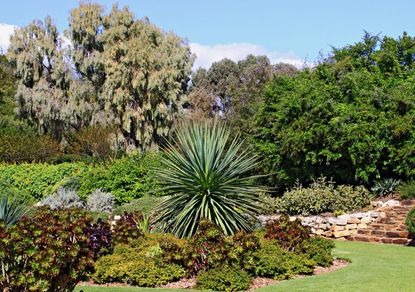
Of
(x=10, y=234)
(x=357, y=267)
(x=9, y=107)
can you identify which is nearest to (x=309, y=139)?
(x=357, y=267)

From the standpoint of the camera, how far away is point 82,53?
36594 millimetres

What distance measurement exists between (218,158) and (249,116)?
37.7ft

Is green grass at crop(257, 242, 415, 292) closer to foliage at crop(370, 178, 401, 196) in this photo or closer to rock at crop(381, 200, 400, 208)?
rock at crop(381, 200, 400, 208)

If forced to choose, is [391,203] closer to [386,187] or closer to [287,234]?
[386,187]

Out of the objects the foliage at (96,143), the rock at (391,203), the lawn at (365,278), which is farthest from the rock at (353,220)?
the foliage at (96,143)

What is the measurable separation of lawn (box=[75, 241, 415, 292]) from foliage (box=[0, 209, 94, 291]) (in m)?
1.96

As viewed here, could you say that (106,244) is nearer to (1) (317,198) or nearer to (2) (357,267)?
(2) (357,267)

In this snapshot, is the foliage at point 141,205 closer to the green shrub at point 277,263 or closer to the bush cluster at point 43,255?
the green shrub at point 277,263

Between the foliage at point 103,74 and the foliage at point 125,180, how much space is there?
1220cm

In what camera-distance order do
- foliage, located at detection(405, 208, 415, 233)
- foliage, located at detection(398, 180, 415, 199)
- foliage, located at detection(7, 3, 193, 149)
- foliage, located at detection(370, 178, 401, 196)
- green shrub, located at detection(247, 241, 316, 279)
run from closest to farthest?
1. green shrub, located at detection(247, 241, 316, 279)
2. foliage, located at detection(405, 208, 415, 233)
3. foliage, located at detection(398, 180, 415, 199)
4. foliage, located at detection(370, 178, 401, 196)
5. foliage, located at detection(7, 3, 193, 149)

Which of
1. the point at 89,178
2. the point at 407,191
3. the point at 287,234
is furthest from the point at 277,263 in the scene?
the point at 89,178

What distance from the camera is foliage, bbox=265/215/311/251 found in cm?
1089

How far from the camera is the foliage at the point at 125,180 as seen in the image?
69.9 ft

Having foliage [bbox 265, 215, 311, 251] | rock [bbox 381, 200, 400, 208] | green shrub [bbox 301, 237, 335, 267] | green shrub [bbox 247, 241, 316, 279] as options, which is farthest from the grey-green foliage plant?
rock [bbox 381, 200, 400, 208]
